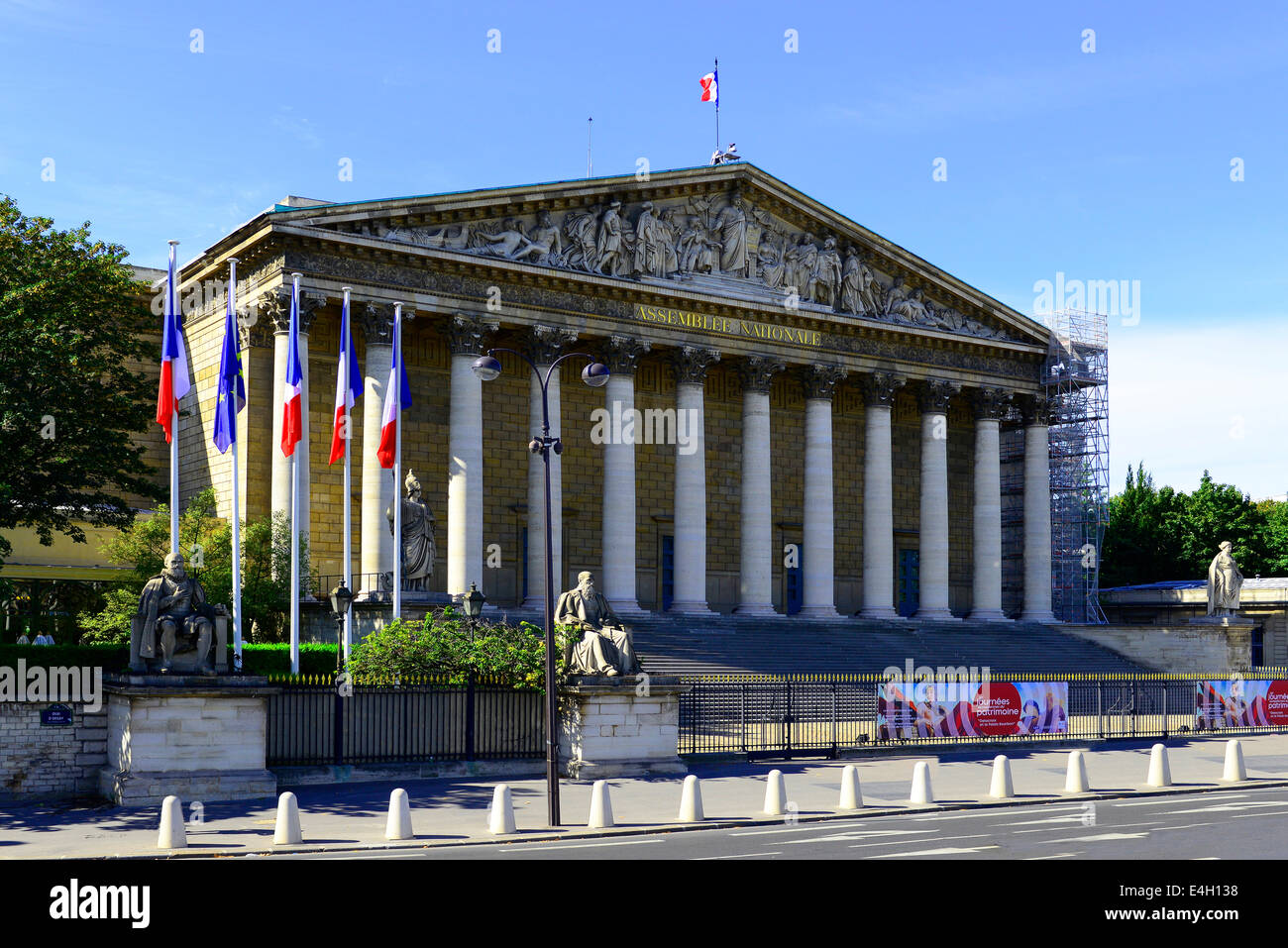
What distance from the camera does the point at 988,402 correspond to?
57.0 metres

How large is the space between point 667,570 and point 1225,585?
23228mm

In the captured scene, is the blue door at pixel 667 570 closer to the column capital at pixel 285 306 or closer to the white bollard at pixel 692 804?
the column capital at pixel 285 306

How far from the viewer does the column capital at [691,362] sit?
49188 mm

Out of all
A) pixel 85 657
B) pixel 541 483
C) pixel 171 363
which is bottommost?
pixel 85 657

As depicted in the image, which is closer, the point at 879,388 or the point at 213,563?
the point at 213,563

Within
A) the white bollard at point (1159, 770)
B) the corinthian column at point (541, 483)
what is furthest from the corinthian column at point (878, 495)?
the white bollard at point (1159, 770)

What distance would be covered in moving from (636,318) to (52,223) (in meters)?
19.4

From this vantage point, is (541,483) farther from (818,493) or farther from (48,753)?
(48,753)

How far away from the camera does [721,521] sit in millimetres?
54469

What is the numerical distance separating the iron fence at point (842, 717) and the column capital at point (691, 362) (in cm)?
1364

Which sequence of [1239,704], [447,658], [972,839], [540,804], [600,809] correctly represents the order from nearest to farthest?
[972,839] → [600,809] → [540,804] → [447,658] → [1239,704]

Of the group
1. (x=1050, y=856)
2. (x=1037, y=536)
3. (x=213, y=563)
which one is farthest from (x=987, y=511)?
(x=1050, y=856)

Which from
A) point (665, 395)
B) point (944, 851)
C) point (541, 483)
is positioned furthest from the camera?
point (665, 395)

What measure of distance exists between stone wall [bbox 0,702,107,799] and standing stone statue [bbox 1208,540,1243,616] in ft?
149
